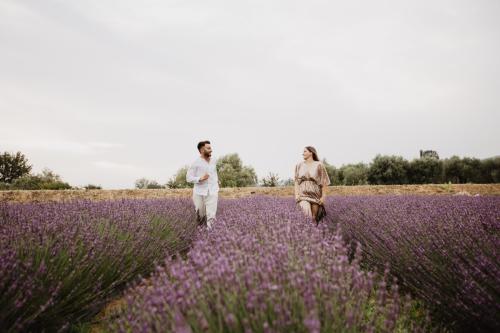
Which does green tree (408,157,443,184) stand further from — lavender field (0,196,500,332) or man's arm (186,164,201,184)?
man's arm (186,164,201,184)

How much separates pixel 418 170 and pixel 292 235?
26.3 meters

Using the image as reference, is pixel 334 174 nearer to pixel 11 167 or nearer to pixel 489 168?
pixel 489 168

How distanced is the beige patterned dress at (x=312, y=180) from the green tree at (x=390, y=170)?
2208 cm

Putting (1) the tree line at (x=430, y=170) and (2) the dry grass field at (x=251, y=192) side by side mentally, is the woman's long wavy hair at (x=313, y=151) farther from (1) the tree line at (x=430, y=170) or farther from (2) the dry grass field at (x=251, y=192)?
(1) the tree line at (x=430, y=170)

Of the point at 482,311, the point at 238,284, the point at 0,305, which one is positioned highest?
the point at 238,284

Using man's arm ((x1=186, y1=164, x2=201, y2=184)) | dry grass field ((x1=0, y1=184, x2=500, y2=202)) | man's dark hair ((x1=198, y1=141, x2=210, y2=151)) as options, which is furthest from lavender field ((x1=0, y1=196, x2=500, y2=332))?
dry grass field ((x1=0, y1=184, x2=500, y2=202))

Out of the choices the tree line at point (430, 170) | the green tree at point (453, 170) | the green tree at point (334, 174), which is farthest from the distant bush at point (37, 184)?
the green tree at point (453, 170)

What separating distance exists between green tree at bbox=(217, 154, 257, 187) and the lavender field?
80.9 ft

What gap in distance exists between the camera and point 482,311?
1749 mm

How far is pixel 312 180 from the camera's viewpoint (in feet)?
15.0

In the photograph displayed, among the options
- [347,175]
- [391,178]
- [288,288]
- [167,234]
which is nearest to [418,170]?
[391,178]

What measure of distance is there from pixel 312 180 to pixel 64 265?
314 cm

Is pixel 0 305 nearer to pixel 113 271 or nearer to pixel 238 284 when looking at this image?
pixel 113 271

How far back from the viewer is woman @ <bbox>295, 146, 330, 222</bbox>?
178 inches
